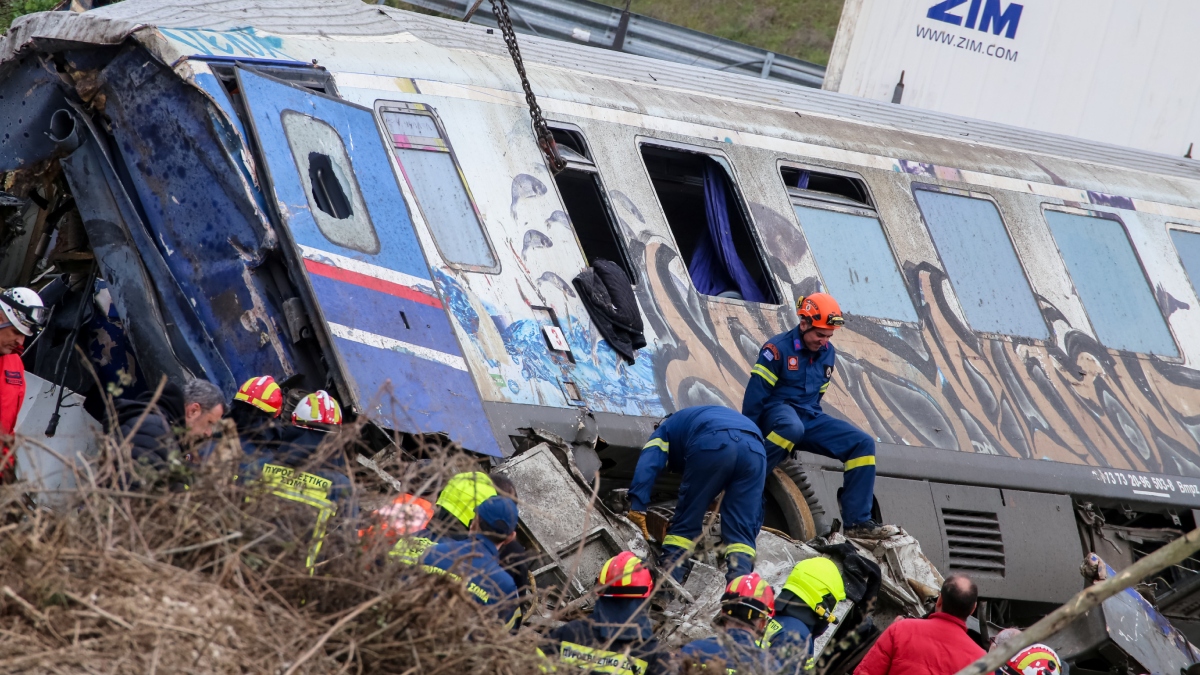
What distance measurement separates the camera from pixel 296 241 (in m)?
7.45

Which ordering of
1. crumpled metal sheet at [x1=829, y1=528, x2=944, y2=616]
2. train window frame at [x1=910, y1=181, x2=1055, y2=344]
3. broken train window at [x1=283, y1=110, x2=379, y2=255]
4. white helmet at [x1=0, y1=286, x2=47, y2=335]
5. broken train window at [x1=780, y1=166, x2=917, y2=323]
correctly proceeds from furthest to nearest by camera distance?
train window frame at [x1=910, y1=181, x2=1055, y2=344] < broken train window at [x1=780, y1=166, x2=917, y2=323] < crumpled metal sheet at [x1=829, y1=528, x2=944, y2=616] < broken train window at [x1=283, y1=110, x2=379, y2=255] < white helmet at [x1=0, y1=286, x2=47, y2=335]

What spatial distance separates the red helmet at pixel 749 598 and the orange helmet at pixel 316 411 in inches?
81.0

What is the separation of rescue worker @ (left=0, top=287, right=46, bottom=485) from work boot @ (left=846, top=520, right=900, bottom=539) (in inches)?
187

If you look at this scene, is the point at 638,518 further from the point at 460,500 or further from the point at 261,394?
the point at 261,394

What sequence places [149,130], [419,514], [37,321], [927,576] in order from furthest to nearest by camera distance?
[927,576]
[149,130]
[37,321]
[419,514]

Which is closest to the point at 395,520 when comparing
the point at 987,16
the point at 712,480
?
the point at 712,480

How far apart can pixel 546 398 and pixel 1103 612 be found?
3632 mm

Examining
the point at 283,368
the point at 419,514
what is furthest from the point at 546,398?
the point at 419,514

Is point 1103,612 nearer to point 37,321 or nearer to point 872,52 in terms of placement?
point 37,321

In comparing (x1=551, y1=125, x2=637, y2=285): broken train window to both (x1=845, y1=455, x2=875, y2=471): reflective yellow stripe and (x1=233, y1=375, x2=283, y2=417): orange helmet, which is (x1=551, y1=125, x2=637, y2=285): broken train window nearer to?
(x1=845, y1=455, x2=875, y2=471): reflective yellow stripe

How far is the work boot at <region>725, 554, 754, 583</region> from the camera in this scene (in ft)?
24.6

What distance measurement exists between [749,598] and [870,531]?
2.68m

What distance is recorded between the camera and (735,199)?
1022 centimetres

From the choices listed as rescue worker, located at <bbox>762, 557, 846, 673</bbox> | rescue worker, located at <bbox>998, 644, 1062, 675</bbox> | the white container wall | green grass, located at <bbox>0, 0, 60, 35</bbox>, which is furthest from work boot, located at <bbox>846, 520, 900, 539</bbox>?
the white container wall
